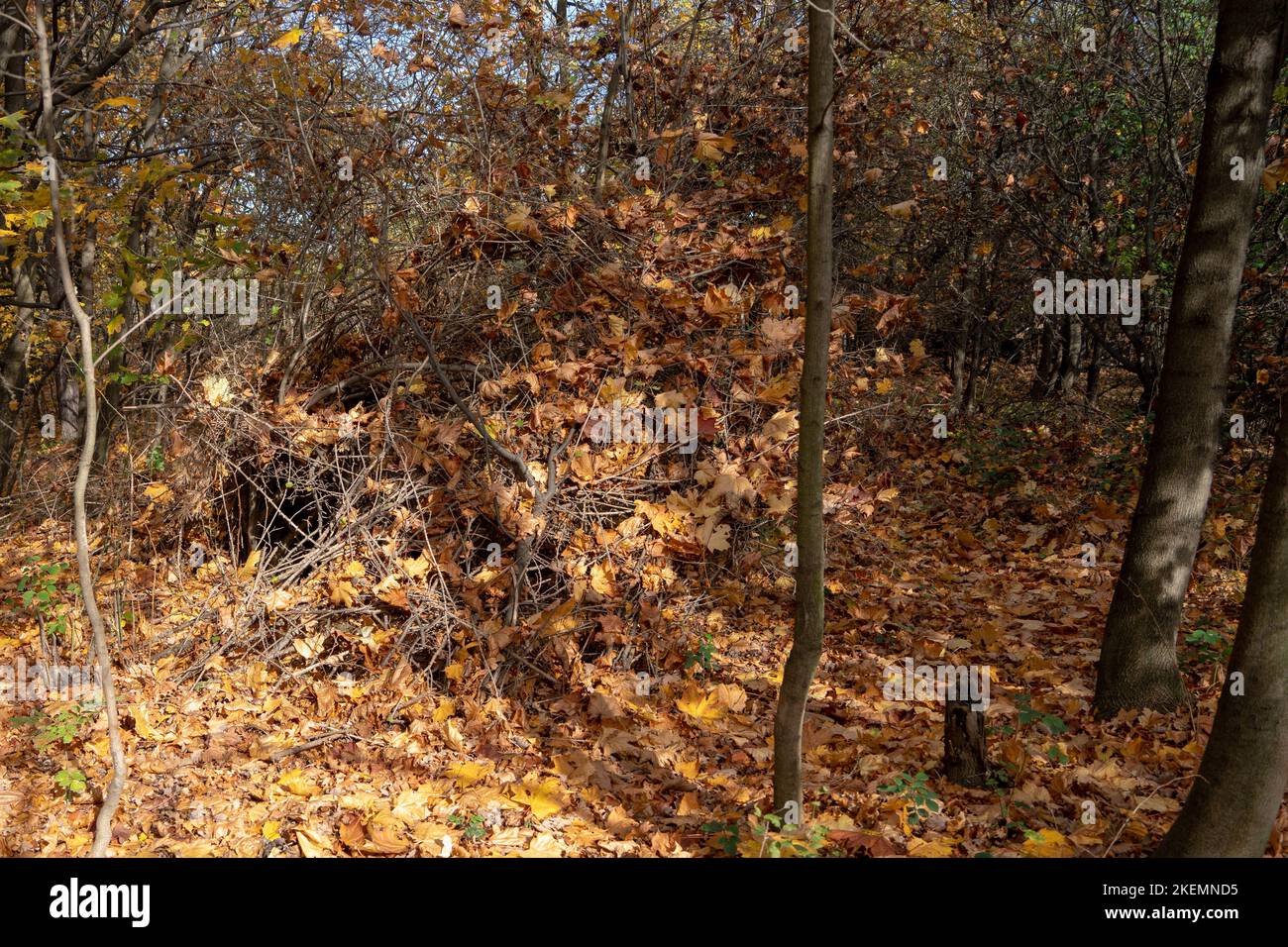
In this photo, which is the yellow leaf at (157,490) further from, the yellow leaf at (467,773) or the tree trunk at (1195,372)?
the tree trunk at (1195,372)

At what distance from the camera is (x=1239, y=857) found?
324 cm

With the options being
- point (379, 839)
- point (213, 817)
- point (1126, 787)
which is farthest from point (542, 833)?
point (1126, 787)

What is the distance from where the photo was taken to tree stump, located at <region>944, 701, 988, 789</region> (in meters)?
4.40

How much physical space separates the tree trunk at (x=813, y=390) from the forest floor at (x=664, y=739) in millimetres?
633

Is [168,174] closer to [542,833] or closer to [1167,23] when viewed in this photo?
[542,833]

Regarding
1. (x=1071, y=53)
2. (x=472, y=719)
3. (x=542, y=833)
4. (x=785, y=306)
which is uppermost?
(x=1071, y=53)

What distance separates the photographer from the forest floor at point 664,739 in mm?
4152

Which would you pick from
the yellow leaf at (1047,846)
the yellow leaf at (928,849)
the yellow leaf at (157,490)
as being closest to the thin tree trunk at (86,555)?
the yellow leaf at (157,490)

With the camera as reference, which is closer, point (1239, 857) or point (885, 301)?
point (1239, 857)

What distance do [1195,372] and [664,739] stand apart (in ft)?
11.1

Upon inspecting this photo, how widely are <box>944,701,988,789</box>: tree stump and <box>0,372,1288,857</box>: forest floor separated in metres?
0.08

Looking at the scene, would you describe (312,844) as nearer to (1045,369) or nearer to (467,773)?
(467,773)

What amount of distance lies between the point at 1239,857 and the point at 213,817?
4363 millimetres

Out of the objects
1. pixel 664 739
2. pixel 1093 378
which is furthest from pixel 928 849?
pixel 1093 378
